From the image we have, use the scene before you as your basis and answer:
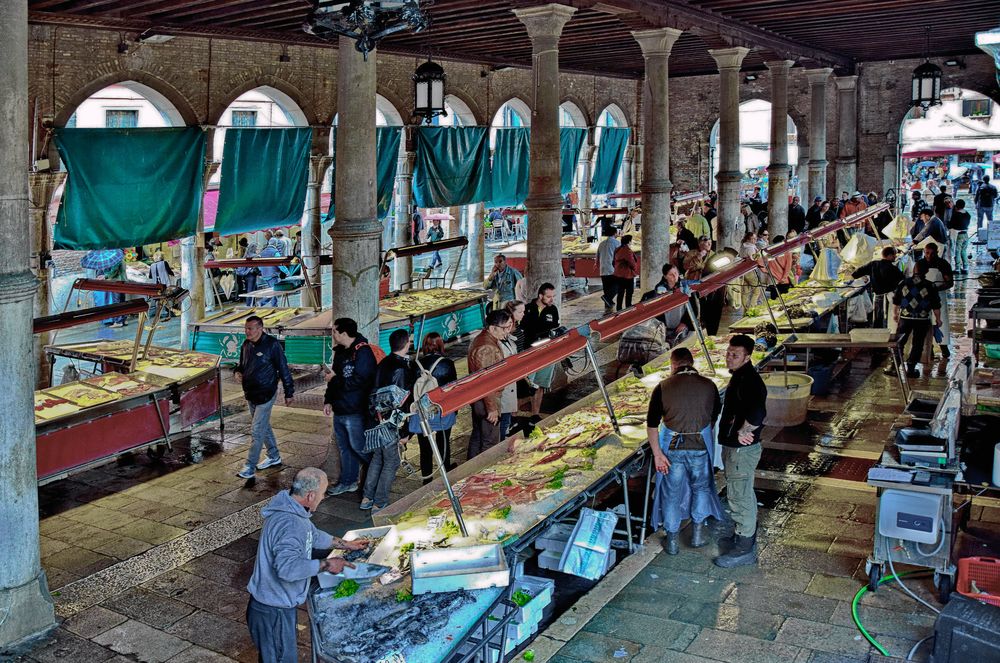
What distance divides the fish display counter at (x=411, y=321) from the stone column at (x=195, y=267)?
247 cm

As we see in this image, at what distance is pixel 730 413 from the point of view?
7.84 meters

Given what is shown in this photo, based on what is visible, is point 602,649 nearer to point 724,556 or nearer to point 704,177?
point 724,556

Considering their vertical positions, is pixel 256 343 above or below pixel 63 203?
below

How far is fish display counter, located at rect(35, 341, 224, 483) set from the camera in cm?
934

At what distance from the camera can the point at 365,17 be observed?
6.46 metres

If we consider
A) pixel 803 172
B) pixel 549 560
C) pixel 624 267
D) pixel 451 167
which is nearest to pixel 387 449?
pixel 549 560

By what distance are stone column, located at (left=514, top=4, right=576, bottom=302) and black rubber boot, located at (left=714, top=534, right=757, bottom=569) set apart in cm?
609

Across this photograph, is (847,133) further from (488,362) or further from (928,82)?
(488,362)

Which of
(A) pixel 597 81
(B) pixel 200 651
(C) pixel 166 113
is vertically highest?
(A) pixel 597 81

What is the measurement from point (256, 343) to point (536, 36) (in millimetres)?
5881

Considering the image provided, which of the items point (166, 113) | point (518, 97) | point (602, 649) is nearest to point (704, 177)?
point (518, 97)

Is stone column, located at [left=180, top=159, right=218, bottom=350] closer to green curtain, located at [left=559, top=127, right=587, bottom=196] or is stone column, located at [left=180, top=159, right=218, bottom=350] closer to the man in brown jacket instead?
the man in brown jacket

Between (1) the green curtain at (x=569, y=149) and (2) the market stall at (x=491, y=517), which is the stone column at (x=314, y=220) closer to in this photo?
(1) the green curtain at (x=569, y=149)

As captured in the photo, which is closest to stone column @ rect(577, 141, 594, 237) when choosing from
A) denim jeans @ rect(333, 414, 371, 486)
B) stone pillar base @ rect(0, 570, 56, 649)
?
denim jeans @ rect(333, 414, 371, 486)
